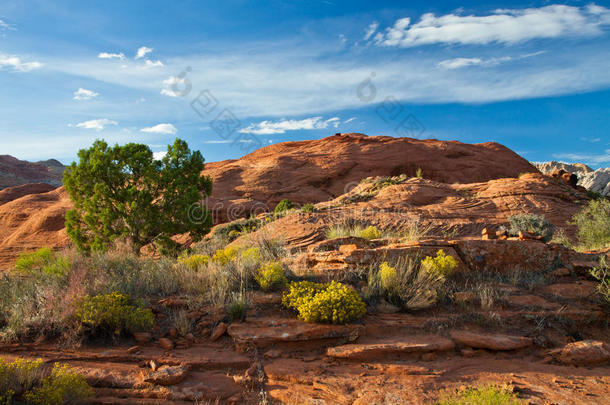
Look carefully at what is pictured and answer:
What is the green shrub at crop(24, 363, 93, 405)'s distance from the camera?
3.23 m

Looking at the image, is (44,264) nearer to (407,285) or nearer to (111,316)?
(111,316)

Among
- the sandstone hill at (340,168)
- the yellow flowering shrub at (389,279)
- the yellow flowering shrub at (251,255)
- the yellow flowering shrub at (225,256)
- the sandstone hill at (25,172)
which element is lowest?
the yellow flowering shrub at (389,279)

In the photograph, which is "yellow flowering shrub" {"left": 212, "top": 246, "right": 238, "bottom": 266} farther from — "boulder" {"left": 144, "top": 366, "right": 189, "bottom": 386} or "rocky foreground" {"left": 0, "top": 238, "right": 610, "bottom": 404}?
"boulder" {"left": 144, "top": 366, "right": 189, "bottom": 386}

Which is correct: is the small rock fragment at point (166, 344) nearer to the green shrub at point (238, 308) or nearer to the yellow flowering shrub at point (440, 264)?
the green shrub at point (238, 308)

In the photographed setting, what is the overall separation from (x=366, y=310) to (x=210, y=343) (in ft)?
7.05

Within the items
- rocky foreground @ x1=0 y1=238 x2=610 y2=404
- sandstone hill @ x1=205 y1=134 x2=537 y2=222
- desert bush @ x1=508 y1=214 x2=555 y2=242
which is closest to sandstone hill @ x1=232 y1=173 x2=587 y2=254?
desert bush @ x1=508 y1=214 x2=555 y2=242

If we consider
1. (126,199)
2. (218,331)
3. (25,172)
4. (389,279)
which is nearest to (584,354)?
(389,279)

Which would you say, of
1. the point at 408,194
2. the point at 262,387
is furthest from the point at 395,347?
the point at 408,194

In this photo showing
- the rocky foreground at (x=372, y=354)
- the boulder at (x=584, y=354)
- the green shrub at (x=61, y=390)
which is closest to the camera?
the green shrub at (x=61, y=390)

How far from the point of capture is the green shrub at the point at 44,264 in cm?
627

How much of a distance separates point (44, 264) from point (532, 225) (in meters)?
13.3

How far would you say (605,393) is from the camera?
146 inches

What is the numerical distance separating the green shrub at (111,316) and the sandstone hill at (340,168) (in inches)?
801

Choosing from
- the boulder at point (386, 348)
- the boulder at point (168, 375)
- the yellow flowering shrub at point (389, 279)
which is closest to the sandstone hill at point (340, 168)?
the yellow flowering shrub at point (389, 279)
